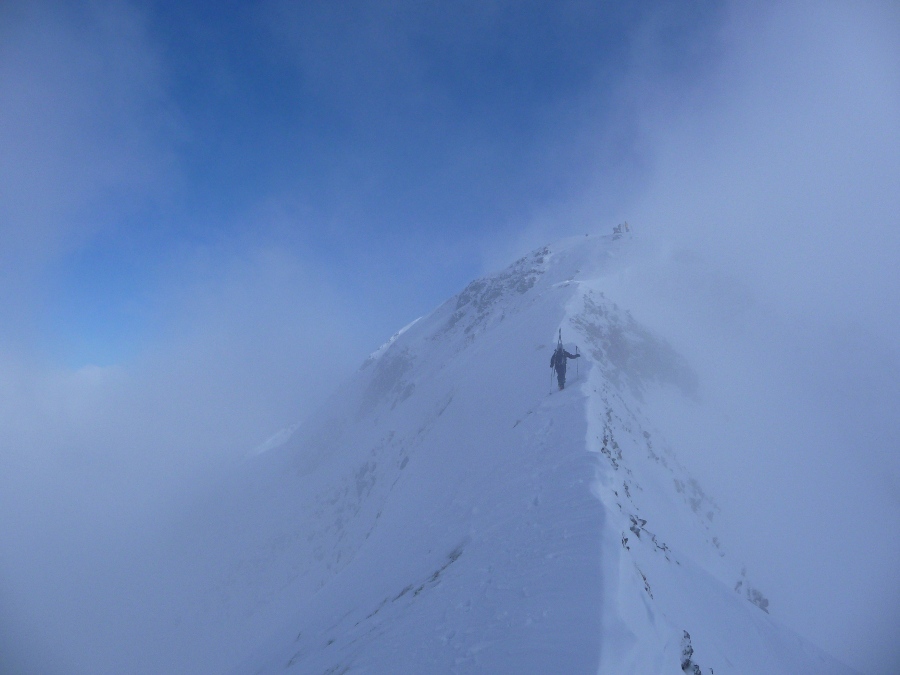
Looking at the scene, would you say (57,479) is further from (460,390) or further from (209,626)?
(460,390)

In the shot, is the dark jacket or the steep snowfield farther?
the dark jacket

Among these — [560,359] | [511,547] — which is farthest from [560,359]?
[511,547]

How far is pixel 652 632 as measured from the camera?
627 cm

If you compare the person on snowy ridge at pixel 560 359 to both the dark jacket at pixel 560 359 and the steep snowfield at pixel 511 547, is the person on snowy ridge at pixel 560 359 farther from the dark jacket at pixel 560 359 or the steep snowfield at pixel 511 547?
the steep snowfield at pixel 511 547

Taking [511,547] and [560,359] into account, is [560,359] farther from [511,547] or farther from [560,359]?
[511,547]

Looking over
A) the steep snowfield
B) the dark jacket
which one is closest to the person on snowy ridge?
the dark jacket

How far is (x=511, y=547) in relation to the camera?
29.8 feet

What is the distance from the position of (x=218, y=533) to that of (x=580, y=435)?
4958 centimetres

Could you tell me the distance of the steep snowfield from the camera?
6.70 meters

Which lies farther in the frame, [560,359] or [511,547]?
[560,359]

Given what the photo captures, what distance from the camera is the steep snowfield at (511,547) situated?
22.0 feet

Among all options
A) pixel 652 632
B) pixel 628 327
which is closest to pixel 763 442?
pixel 628 327

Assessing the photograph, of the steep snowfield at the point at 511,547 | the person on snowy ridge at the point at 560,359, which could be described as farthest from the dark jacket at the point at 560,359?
the steep snowfield at the point at 511,547

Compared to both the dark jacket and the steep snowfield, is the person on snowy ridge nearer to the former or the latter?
the dark jacket
